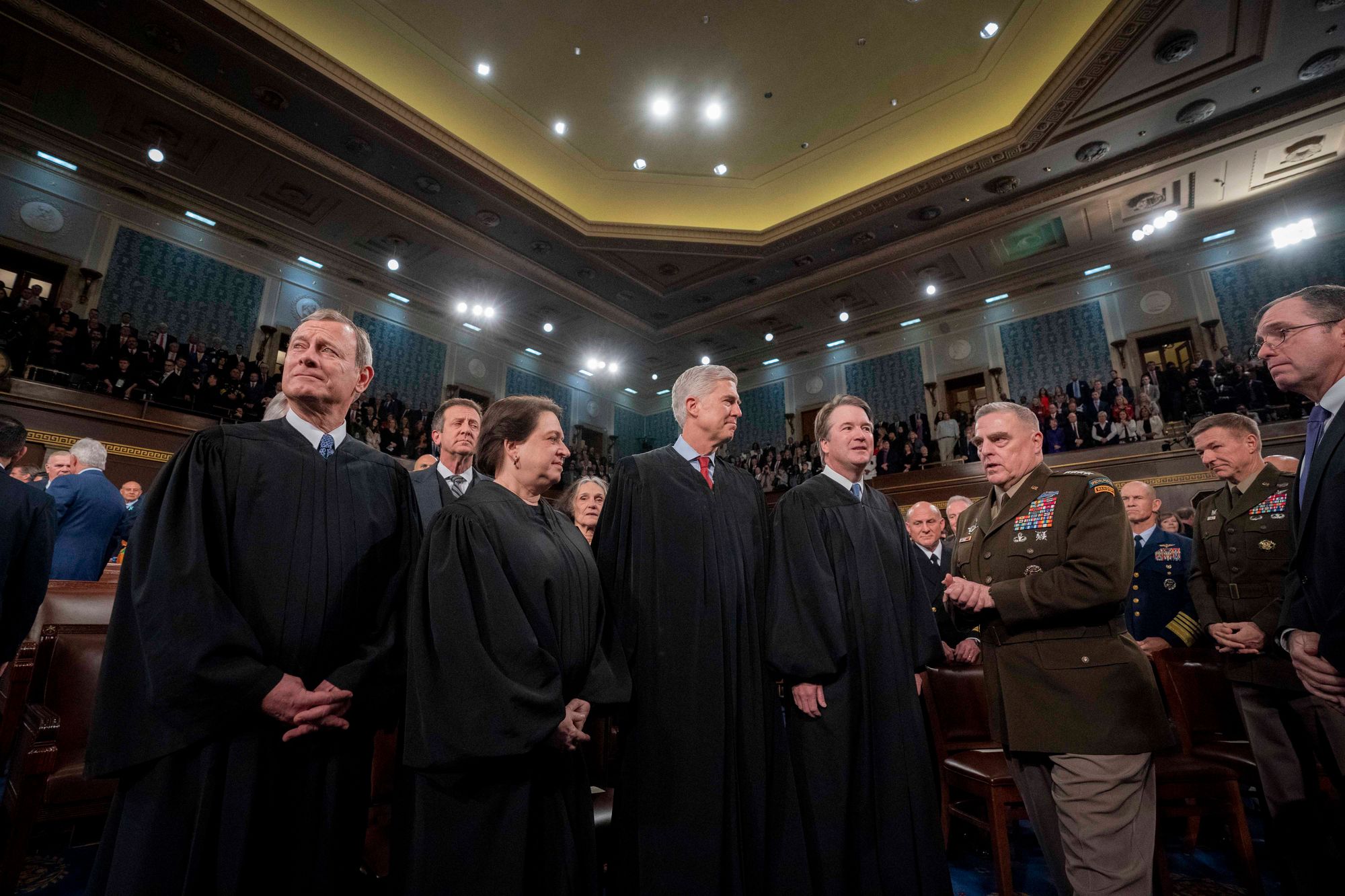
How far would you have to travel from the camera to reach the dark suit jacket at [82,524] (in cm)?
490

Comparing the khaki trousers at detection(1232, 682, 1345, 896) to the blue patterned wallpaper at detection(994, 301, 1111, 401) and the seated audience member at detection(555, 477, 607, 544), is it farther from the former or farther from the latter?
the blue patterned wallpaper at detection(994, 301, 1111, 401)

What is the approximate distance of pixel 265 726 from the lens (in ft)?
5.08

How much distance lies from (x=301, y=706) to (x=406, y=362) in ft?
42.5

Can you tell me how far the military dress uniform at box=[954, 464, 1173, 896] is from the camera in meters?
1.98

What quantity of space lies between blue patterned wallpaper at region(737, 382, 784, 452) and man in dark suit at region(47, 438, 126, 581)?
12709 mm

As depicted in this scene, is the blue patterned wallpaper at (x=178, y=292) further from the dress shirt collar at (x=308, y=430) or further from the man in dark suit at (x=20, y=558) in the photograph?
the dress shirt collar at (x=308, y=430)

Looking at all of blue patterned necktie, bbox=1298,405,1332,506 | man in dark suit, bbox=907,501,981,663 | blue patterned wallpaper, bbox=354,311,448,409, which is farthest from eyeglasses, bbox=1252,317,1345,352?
blue patterned wallpaper, bbox=354,311,448,409

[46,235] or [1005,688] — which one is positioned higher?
[46,235]

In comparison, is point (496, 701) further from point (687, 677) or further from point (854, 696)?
point (854, 696)

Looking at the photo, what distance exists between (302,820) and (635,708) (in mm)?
1024

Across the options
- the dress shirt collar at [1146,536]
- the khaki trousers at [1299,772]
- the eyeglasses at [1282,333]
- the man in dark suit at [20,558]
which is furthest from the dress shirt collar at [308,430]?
the dress shirt collar at [1146,536]

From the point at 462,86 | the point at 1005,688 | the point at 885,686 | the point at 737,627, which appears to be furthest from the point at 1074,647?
the point at 462,86

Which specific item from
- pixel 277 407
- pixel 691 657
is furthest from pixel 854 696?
pixel 277 407

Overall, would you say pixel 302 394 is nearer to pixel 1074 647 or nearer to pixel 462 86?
pixel 1074 647
